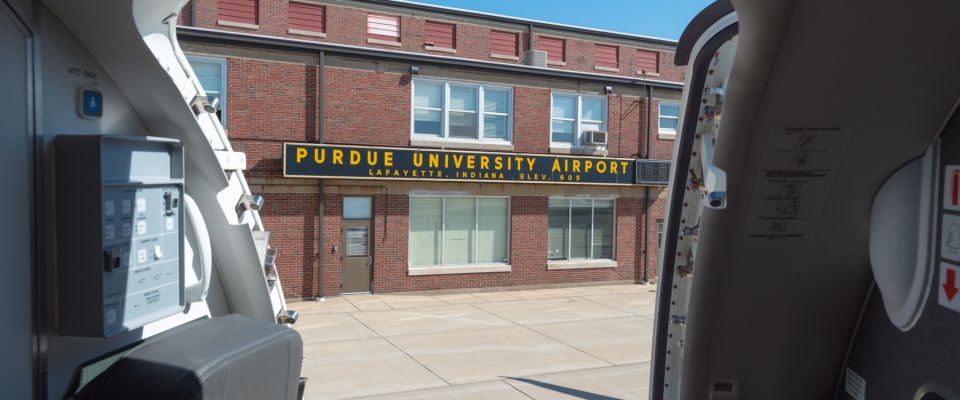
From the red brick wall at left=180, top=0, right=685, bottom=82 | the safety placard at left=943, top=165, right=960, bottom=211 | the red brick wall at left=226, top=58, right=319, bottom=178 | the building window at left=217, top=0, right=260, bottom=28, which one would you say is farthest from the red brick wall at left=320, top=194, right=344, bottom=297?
the safety placard at left=943, top=165, right=960, bottom=211

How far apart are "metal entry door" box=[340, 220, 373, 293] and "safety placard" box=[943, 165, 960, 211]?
15.6 m

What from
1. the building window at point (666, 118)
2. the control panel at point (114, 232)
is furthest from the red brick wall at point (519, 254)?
the control panel at point (114, 232)

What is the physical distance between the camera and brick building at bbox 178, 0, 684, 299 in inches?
635

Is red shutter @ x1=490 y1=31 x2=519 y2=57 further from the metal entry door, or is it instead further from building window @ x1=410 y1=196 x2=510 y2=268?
the metal entry door

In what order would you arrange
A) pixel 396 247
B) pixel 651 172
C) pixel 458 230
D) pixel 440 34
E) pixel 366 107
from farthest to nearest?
pixel 440 34 < pixel 651 172 < pixel 458 230 < pixel 396 247 < pixel 366 107

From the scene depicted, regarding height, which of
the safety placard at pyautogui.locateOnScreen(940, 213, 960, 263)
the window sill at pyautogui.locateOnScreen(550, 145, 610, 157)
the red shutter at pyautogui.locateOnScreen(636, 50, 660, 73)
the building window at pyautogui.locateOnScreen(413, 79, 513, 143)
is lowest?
the safety placard at pyautogui.locateOnScreen(940, 213, 960, 263)

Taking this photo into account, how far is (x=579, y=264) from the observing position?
20.1 meters

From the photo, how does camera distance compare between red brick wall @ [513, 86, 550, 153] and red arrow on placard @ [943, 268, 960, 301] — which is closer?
red arrow on placard @ [943, 268, 960, 301]

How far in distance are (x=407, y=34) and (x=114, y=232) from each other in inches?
720

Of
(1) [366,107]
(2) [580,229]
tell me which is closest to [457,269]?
(2) [580,229]

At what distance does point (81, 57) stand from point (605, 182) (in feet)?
59.8

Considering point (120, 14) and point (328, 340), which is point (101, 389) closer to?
point (120, 14)

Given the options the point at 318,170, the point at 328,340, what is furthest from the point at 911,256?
the point at 318,170

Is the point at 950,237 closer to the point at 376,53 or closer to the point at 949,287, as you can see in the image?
the point at 949,287
